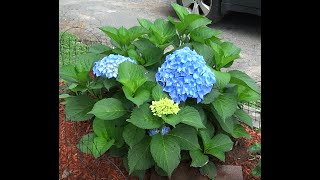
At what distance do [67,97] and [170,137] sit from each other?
871 millimetres

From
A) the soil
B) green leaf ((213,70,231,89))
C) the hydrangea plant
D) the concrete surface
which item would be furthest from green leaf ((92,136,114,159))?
the concrete surface

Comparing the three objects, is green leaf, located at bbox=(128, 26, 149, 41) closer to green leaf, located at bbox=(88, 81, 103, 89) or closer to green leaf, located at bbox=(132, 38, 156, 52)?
green leaf, located at bbox=(132, 38, 156, 52)

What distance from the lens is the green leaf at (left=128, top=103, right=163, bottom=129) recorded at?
132 inches

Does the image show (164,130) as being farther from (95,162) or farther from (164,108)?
(95,162)

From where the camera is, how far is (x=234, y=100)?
3709mm

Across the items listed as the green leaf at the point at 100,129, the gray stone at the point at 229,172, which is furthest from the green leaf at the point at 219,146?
the green leaf at the point at 100,129

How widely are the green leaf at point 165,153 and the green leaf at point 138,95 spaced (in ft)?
0.70

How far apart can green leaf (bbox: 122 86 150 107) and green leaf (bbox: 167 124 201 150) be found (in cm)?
24

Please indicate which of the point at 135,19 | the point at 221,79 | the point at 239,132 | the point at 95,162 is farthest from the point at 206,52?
the point at 135,19

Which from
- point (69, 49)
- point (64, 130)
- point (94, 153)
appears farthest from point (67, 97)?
point (69, 49)

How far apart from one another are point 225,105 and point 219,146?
0.24 meters

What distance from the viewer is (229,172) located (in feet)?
12.2

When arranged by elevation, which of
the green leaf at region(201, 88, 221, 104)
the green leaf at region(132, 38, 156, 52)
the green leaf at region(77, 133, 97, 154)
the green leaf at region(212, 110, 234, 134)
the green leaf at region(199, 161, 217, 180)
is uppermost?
the green leaf at region(132, 38, 156, 52)

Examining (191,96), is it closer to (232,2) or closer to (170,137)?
(170,137)
